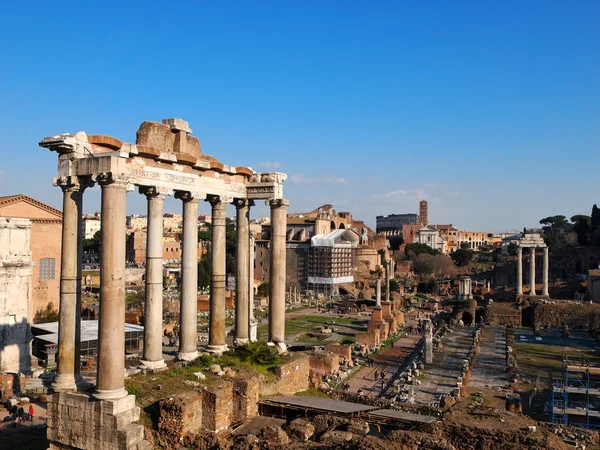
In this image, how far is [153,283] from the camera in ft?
41.3

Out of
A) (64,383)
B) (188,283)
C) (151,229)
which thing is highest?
(151,229)

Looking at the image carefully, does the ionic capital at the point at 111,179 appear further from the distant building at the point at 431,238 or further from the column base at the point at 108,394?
the distant building at the point at 431,238

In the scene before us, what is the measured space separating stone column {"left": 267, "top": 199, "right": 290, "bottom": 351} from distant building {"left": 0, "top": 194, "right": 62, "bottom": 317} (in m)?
26.8

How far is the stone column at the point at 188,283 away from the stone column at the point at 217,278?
3.10 feet

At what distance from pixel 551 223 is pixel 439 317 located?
8709cm

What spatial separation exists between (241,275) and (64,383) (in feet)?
19.5

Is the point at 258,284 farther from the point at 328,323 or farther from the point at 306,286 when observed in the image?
the point at 328,323

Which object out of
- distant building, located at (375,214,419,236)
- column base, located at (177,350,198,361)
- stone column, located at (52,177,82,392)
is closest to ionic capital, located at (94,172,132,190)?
stone column, located at (52,177,82,392)

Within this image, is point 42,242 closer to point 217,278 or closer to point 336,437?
point 217,278

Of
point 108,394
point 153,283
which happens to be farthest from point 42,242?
point 108,394

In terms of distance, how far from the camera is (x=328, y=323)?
46.1 metres

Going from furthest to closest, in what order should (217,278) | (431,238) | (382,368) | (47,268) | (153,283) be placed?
(431,238) < (47,268) < (382,368) < (217,278) < (153,283)

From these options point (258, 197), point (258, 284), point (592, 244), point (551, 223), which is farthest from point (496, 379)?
point (551, 223)

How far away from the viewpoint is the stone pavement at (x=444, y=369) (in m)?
22.3
